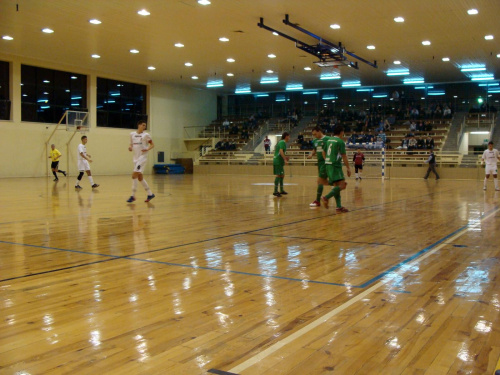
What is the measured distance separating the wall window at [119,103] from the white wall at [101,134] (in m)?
0.40

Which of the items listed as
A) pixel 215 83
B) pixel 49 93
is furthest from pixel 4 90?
pixel 215 83

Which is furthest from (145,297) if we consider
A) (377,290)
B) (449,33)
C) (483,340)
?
(449,33)

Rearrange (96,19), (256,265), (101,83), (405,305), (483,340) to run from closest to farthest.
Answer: (483,340) → (405,305) → (256,265) → (96,19) → (101,83)

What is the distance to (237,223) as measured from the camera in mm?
7590

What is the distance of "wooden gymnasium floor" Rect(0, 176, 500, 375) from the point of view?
2.48 meters

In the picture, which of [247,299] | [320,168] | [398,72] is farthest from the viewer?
[398,72]

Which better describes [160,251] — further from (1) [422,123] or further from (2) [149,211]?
(1) [422,123]

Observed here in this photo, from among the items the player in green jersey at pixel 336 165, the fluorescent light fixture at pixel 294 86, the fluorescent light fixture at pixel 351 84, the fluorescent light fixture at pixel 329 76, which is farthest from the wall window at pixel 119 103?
the player in green jersey at pixel 336 165

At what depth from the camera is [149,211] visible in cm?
907

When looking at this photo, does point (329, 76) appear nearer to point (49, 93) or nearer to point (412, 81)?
point (412, 81)

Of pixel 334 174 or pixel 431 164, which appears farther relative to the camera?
pixel 431 164

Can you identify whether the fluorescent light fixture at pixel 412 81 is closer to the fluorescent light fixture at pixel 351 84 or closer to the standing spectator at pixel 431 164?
the fluorescent light fixture at pixel 351 84

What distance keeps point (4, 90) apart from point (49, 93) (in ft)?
8.21

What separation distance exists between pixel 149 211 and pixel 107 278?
199 inches
